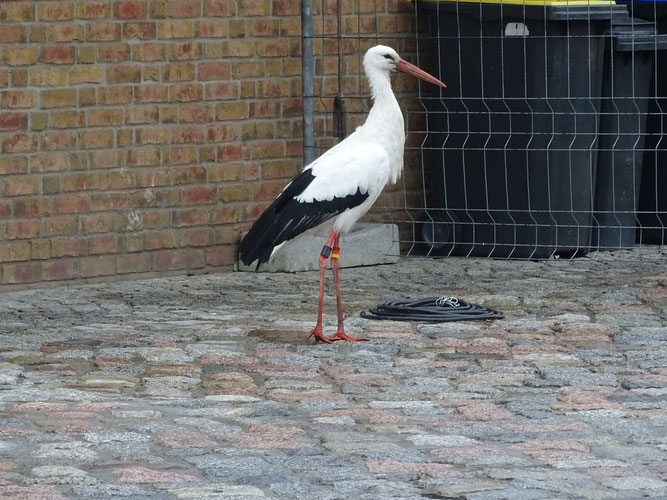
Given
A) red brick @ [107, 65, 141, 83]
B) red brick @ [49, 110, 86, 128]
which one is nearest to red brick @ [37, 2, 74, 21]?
red brick @ [107, 65, 141, 83]

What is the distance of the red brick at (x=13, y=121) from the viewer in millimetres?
9469

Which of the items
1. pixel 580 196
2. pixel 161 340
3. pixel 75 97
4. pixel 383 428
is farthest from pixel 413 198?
pixel 383 428

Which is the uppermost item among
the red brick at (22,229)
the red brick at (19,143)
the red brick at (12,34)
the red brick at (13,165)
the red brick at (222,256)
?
the red brick at (12,34)

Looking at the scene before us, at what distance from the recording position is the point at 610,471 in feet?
17.5

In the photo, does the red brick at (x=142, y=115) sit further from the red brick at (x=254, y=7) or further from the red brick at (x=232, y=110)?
the red brick at (x=254, y=7)

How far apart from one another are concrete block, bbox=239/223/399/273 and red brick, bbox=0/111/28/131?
1.79 metres

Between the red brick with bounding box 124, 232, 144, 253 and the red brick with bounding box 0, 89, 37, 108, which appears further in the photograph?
the red brick with bounding box 124, 232, 144, 253

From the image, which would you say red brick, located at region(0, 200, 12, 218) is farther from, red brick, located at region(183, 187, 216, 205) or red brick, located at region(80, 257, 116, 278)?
red brick, located at region(183, 187, 216, 205)

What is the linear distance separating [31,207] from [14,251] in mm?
288

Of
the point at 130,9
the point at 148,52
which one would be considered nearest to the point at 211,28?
the point at 148,52

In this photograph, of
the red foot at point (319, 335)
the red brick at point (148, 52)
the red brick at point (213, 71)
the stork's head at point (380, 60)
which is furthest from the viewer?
the red brick at point (213, 71)

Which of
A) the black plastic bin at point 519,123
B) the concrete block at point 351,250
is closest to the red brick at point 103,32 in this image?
the concrete block at point 351,250

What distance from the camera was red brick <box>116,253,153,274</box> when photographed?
1002 centimetres

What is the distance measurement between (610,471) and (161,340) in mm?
3193
